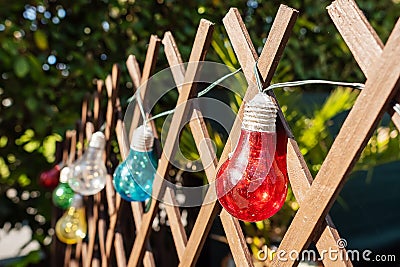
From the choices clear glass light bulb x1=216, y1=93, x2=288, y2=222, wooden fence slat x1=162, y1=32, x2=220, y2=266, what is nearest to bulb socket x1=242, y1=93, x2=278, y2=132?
clear glass light bulb x1=216, y1=93, x2=288, y2=222

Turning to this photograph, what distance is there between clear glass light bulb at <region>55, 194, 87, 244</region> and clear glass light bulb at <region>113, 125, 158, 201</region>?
41 centimetres

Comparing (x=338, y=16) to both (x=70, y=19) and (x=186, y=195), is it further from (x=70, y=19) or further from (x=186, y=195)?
(x=70, y=19)

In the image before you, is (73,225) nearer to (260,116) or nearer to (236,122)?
(236,122)

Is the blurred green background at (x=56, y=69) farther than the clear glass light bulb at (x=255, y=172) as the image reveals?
Yes

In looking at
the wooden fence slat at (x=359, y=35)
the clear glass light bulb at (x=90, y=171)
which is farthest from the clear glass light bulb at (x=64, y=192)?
the wooden fence slat at (x=359, y=35)

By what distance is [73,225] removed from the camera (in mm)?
1454

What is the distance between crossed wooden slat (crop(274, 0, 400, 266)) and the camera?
56 centimetres

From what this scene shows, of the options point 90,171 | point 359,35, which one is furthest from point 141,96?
point 359,35

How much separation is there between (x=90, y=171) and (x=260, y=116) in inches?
27.3

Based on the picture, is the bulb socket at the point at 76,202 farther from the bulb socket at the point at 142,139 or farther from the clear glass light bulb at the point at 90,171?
the bulb socket at the point at 142,139

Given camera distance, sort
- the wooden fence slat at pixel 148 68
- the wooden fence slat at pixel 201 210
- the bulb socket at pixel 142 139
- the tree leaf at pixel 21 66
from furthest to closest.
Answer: the tree leaf at pixel 21 66 → the wooden fence slat at pixel 148 68 → the bulb socket at pixel 142 139 → the wooden fence slat at pixel 201 210

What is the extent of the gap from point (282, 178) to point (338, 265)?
0.14 metres

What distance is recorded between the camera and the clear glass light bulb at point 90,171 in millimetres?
1247

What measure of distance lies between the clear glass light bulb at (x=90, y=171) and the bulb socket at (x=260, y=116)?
66 centimetres
